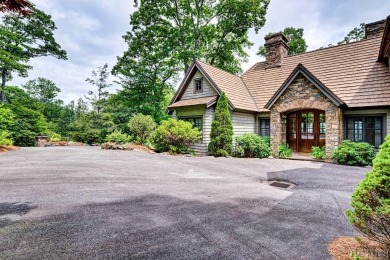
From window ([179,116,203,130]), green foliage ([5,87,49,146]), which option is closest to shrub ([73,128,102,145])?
green foliage ([5,87,49,146])

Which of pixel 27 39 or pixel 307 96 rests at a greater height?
pixel 27 39

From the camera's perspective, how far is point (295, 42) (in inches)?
1119

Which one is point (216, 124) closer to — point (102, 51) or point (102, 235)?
point (102, 235)

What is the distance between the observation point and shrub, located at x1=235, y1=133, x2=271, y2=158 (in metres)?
11.7

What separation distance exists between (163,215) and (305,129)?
11838 millimetres

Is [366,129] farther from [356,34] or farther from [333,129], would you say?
[356,34]

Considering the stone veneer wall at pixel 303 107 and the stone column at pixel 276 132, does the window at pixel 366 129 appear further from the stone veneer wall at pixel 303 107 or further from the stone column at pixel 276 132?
the stone column at pixel 276 132

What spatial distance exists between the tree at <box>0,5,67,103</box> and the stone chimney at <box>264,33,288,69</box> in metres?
22.2

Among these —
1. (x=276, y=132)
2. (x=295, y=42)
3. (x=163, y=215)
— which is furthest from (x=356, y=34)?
(x=163, y=215)

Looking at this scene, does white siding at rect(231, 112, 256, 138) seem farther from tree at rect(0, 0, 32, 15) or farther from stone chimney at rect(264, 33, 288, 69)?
tree at rect(0, 0, 32, 15)

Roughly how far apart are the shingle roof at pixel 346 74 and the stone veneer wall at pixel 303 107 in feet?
3.49

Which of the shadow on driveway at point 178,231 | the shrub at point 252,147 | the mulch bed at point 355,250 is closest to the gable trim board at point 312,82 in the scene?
the shrub at point 252,147

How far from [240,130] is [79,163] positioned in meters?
9.25

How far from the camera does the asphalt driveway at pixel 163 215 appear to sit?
8.63 ft
